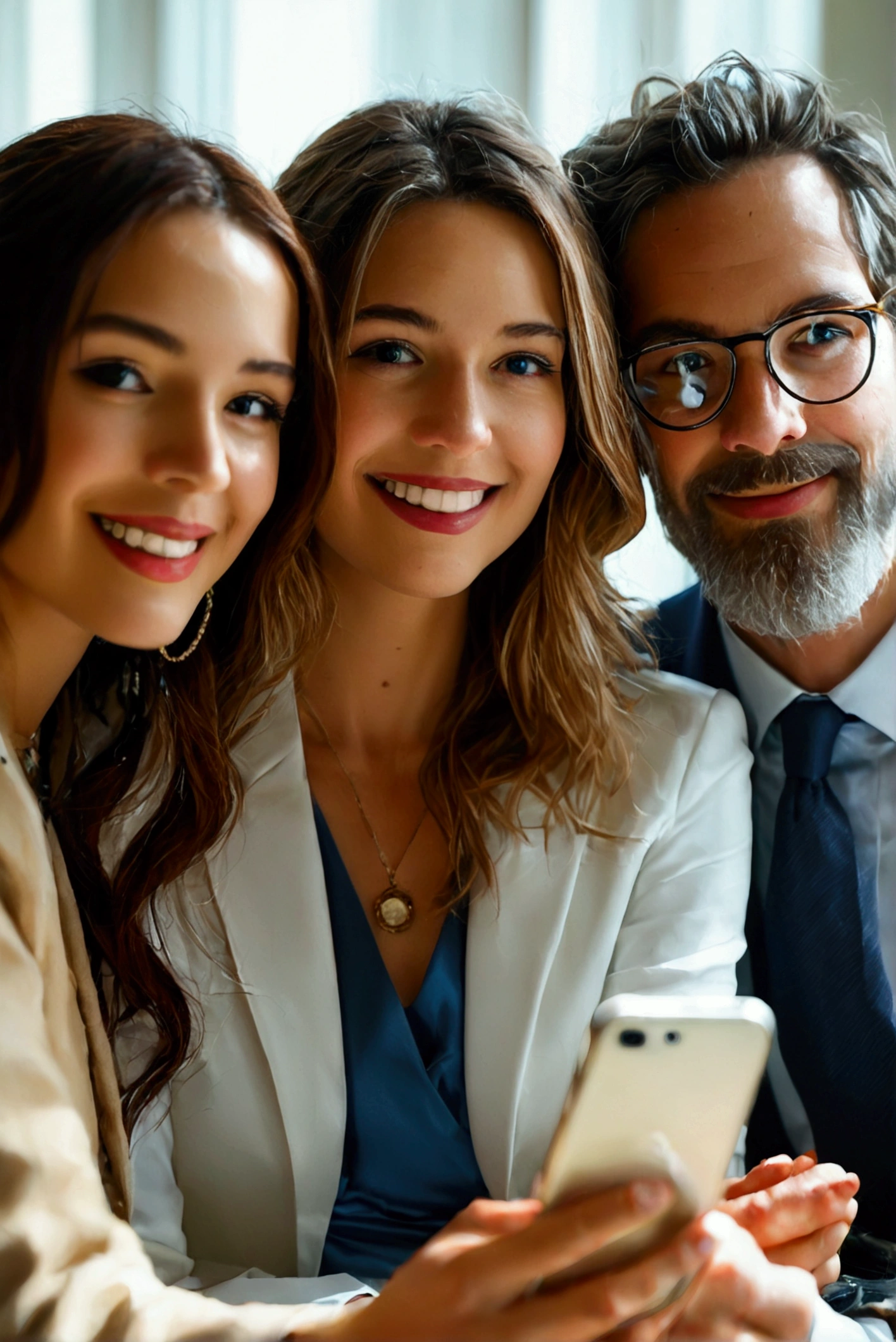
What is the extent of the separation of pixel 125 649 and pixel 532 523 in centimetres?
56

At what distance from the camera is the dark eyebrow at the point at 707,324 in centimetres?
155

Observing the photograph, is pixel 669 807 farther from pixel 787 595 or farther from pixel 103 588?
pixel 103 588

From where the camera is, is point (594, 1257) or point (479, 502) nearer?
point (594, 1257)

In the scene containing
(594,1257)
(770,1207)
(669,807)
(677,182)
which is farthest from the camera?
(677,182)

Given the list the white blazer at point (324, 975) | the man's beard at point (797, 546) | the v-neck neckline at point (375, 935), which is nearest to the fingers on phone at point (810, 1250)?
the white blazer at point (324, 975)

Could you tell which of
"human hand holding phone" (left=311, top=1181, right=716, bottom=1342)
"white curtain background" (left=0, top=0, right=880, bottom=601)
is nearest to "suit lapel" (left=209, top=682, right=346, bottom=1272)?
"human hand holding phone" (left=311, top=1181, right=716, bottom=1342)

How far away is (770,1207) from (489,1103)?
1.13ft

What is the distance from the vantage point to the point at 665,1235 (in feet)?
2.88

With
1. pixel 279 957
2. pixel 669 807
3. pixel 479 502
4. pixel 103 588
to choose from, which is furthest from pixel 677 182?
pixel 279 957

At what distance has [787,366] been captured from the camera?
1.56 metres

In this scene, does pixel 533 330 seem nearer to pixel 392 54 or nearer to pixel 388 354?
pixel 388 354

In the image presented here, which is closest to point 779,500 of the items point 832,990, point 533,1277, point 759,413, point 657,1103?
point 759,413

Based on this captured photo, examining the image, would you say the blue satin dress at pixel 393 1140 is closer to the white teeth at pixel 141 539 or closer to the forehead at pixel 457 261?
the white teeth at pixel 141 539

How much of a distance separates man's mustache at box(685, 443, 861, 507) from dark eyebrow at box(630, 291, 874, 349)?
Answer: 164 mm
